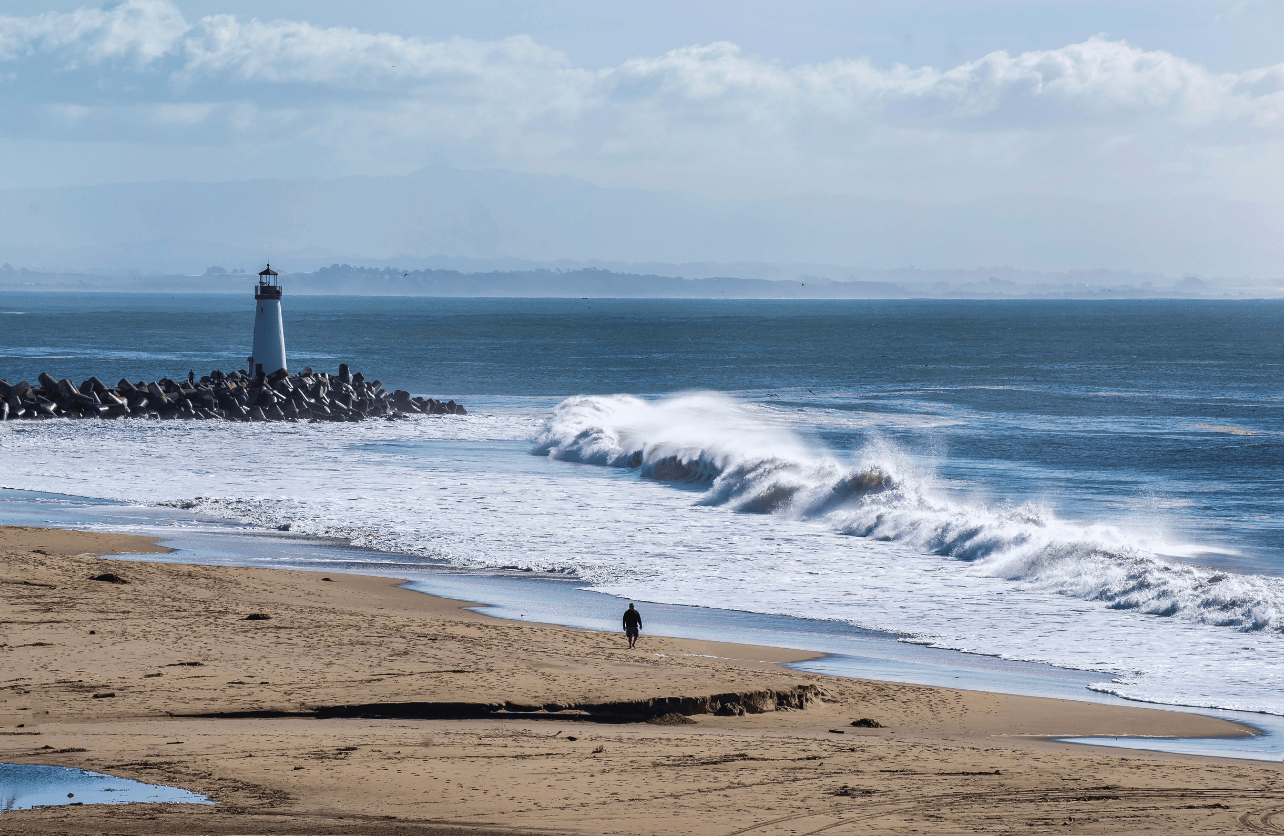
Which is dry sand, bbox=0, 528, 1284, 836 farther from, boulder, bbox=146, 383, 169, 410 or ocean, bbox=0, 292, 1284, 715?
boulder, bbox=146, 383, 169, 410

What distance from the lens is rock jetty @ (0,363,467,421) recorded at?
4297 centimetres

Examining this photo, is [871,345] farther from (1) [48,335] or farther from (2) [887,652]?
(2) [887,652]

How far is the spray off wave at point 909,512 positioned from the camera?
17.3m

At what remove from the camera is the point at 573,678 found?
11727mm

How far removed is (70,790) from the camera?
320 inches

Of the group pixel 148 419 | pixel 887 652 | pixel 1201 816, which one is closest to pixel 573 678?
pixel 887 652

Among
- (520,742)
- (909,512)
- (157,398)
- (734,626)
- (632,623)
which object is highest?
(157,398)

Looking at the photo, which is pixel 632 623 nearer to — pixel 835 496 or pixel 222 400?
pixel 835 496

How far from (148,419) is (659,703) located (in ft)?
119

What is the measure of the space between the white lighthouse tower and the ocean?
8.31 metres

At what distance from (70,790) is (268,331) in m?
45.4

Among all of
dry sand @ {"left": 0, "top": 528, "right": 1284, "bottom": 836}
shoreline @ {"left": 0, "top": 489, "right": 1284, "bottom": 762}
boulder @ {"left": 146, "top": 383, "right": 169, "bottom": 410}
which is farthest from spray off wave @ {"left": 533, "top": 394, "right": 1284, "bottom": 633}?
boulder @ {"left": 146, "top": 383, "right": 169, "bottom": 410}

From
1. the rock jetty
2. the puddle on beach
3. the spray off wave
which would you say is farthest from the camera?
the rock jetty

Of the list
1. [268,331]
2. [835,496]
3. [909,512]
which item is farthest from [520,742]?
[268,331]
